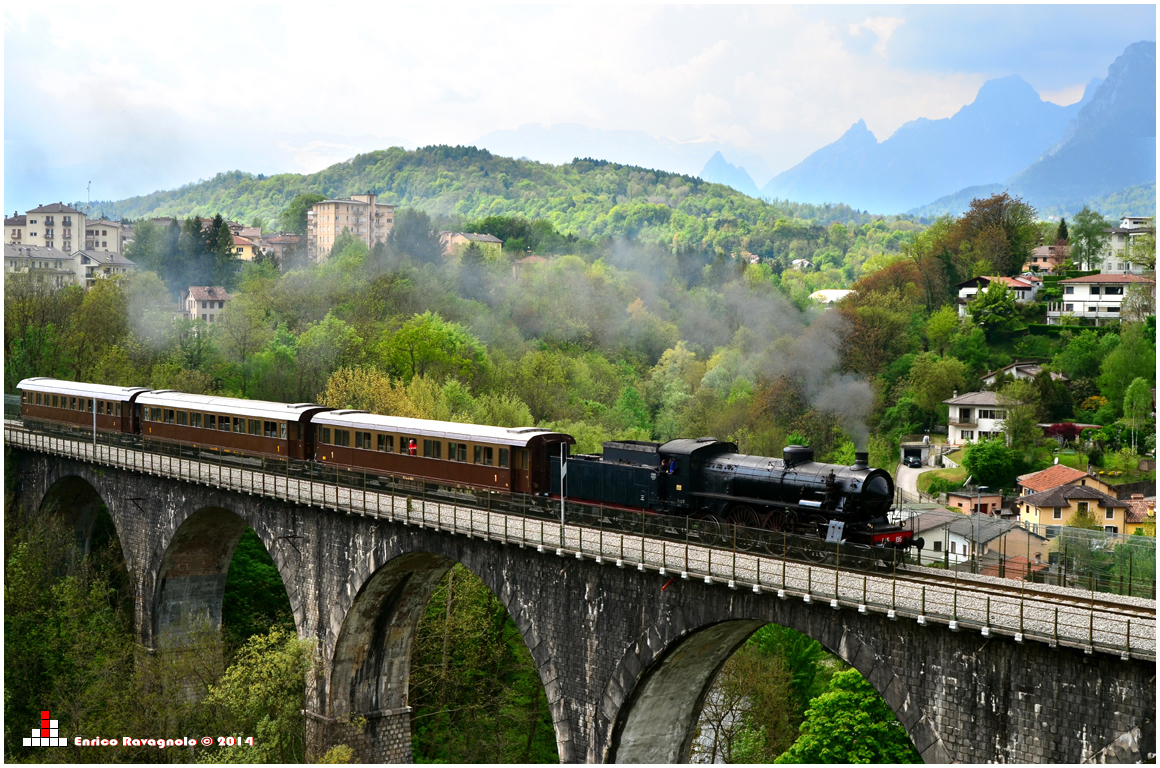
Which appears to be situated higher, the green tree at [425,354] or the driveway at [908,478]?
the green tree at [425,354]

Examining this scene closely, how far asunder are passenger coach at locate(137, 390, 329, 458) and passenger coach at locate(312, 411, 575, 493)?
0.80 metres

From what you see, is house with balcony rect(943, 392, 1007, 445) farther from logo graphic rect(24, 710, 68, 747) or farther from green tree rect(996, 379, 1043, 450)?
logo graphic rect(24, 710, 68, 747)

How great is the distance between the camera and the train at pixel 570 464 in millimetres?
24769

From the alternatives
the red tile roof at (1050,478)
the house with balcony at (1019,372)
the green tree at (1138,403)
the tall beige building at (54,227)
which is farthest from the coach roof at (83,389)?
the tall beige building at (54,227)

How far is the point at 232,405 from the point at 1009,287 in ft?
233

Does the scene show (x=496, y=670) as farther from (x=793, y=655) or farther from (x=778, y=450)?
(x=778, y=450)

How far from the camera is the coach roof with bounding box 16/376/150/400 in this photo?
49500mm

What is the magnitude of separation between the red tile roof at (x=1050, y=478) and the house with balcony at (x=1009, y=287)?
3154 cm

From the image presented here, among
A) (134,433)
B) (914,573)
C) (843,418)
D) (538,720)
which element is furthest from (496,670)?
(843,418)

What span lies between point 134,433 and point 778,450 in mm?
50540

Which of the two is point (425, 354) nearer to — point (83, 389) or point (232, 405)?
point (83, 389)

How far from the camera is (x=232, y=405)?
142ft

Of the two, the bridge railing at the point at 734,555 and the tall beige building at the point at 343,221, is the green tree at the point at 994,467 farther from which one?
the tall beige building at the point at 343,221

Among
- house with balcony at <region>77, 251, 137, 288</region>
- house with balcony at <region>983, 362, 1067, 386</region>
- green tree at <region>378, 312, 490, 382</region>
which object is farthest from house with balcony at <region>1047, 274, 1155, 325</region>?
house with balcony at <region>77, 251, 137, 288</region>
